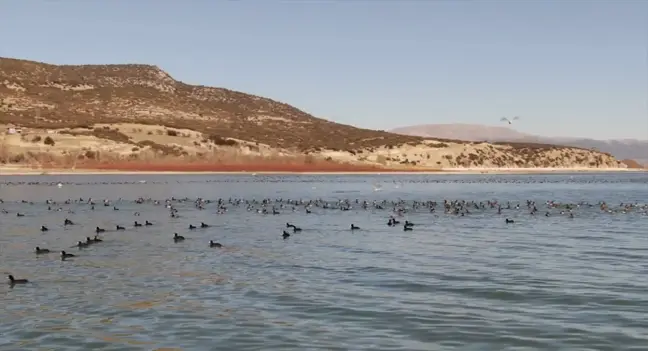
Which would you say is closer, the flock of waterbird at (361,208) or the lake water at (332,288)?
the lake water at (332,288)

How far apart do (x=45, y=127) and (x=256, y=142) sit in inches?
2004

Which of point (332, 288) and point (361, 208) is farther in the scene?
point (361, 208)

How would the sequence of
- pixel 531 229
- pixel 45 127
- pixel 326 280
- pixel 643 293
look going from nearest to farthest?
1. pixel 643 293
2. pixel 326 280
3. pixel 531 229
4. pixel 45 127

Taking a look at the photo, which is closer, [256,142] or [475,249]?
[475,249]

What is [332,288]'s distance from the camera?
79.6 ft

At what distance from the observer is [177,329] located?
18609mm

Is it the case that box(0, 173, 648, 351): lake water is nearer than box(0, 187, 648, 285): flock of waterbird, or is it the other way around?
box(0, 173, 648, 351): lake water

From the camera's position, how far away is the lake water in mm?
17844

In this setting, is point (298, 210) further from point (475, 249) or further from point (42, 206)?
point (475, 249)

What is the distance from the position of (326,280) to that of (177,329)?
8.19 meters

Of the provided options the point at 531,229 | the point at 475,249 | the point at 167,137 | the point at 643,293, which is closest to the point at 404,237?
the point at 475,249

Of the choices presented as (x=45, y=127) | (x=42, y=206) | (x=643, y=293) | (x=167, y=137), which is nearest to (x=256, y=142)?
(x=167, y=137)

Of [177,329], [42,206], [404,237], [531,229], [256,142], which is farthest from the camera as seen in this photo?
[256,142]

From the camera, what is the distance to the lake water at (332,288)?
17.8 meters
